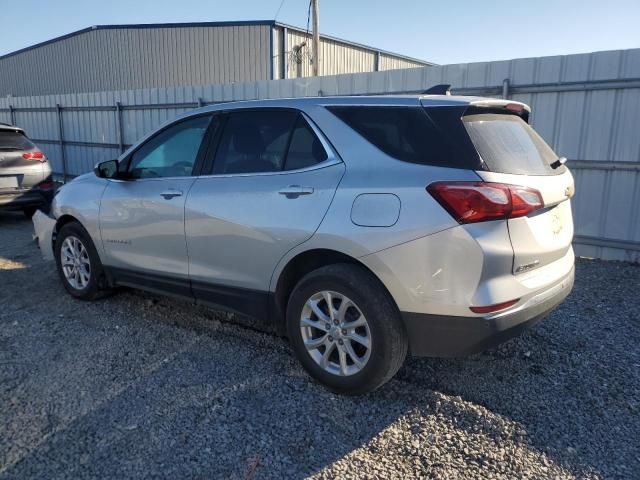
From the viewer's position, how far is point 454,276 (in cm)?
263

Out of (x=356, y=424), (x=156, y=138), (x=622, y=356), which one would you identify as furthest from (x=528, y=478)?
(x=156, y=138)

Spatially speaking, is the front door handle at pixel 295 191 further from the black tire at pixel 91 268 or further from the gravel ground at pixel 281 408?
the black tire at pixel 91 268

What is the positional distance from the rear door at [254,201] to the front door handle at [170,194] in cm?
15

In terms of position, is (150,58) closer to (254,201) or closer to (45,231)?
(45,231)

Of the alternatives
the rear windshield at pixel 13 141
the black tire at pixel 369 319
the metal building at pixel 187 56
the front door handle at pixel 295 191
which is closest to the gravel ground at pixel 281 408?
the black tire at pixel 369 319

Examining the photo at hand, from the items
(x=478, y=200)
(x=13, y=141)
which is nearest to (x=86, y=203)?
(x=478, y=200)

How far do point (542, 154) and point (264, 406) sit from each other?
2.26 meters

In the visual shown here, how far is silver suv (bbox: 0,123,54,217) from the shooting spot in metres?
8.16

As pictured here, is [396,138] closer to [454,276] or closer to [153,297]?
[454,276]

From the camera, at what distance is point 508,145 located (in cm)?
293

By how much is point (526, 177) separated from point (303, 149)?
1.33 meters

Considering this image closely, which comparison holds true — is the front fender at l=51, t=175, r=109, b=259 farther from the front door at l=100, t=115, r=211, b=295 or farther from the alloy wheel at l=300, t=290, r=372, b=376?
the alloy wheel at l=300, t=290, r=372, b=376

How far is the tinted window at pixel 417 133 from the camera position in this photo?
2744 millimetres

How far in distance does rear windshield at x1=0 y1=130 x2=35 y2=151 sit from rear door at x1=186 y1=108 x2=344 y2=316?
6.14 metres
